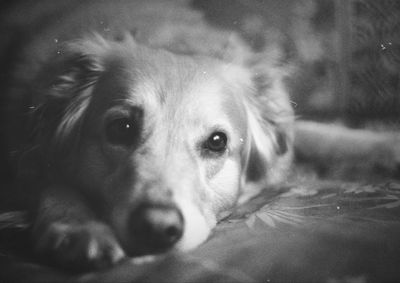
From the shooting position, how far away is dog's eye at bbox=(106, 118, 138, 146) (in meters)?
0.96

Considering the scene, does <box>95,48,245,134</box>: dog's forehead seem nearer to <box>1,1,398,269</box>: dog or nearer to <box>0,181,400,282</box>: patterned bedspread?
<box>1,1,398,269</box>: dog

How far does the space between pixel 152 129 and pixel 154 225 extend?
244 millimetres

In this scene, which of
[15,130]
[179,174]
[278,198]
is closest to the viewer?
[179,174]

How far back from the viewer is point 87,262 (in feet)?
2.53

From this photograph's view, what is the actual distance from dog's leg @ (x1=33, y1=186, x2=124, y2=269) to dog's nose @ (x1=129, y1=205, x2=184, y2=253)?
0.18 ft

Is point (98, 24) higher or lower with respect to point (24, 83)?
higher

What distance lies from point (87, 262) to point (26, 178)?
1.12ft

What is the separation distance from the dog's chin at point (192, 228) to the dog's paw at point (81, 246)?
136 mm

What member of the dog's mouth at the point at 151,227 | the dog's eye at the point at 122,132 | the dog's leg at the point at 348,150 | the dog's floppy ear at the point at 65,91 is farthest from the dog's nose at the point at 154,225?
the dog's leg at the point at 348,150

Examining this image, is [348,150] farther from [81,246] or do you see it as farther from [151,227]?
[81,246]

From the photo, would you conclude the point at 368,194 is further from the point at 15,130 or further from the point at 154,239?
the point at 15,130

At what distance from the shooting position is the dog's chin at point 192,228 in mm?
858

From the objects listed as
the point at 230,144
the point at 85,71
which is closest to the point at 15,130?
the point at 85,71

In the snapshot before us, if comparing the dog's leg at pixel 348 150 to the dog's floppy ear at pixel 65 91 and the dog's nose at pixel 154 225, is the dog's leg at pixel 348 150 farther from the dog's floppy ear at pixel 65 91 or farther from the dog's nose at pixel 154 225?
the dog's floppy ear at pixel 65 91
